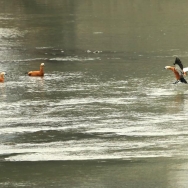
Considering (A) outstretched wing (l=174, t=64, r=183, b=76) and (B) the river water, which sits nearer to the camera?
(B) the river water

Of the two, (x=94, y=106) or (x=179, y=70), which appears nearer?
(x=94, y=106)

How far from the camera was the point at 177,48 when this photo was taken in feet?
87.1

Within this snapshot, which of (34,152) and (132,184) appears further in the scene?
(34,152)

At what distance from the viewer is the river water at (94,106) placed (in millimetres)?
11930

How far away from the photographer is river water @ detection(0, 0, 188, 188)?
11.9 meters

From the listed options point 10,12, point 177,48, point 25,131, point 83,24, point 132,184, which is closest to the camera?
point 132,184

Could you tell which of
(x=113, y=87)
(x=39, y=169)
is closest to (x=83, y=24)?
(x=113, y=87)

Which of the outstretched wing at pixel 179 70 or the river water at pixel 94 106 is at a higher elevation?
the outstretched wing at pixel 179 70

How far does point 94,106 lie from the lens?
17.3 metres

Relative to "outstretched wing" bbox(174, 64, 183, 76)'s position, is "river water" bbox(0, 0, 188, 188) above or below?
below

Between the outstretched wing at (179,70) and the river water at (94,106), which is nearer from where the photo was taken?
the river water at (94,106)

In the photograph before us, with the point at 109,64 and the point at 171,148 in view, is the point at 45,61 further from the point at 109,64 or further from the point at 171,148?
the point at 171,148

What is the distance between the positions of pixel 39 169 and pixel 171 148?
2.30 metres

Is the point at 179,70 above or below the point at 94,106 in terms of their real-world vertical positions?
above
